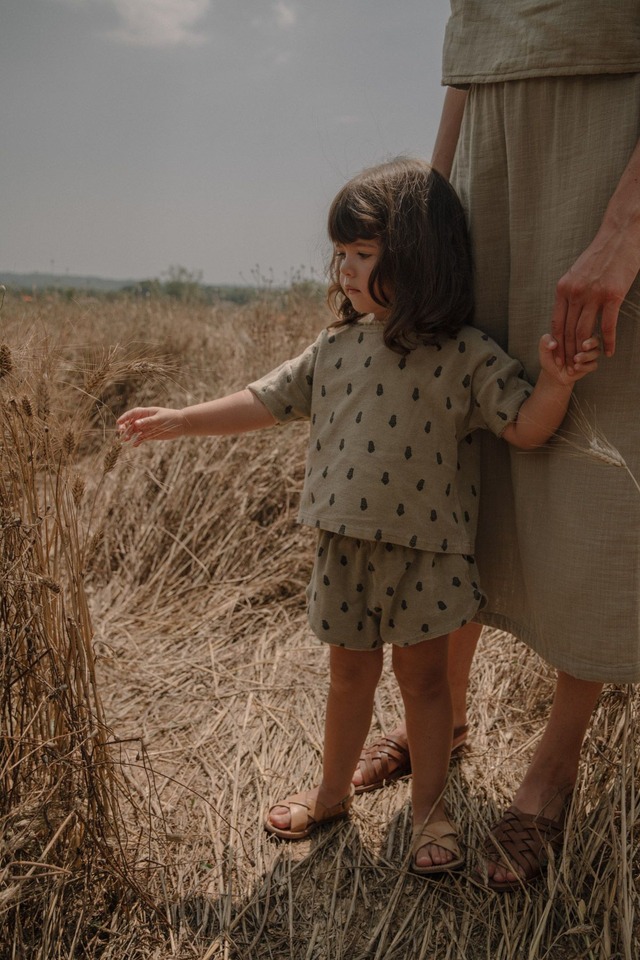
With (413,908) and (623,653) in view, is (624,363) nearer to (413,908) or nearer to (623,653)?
(623,653)

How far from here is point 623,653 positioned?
131 centimetres

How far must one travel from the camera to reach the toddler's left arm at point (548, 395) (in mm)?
1210

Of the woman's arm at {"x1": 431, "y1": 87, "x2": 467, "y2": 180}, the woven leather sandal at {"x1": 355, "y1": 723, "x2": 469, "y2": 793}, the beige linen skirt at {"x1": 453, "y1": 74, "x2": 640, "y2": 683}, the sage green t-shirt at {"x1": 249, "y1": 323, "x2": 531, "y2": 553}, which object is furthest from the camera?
the woven leather sandal at {"x1": 355, "y1": 723, "x2": 469, "y2": 793}

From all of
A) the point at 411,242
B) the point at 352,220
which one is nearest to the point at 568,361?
the point at 411,242

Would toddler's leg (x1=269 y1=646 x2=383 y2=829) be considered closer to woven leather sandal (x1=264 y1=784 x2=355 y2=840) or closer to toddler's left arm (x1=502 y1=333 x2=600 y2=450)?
woven leather sandal (x1=264 y1=784 x2=355 y2=840)

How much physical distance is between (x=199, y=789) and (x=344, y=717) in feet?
1.51

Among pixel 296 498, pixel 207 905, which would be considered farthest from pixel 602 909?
pixel 296 498

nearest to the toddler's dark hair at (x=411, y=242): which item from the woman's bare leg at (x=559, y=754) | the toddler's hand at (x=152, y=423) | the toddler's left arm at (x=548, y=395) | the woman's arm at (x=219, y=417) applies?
the toddler's left arm at (x=548, y=395)

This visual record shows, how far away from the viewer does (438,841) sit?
152 centimetres

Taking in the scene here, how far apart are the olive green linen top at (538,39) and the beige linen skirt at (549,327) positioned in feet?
0.08

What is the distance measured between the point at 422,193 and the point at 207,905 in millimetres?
1336

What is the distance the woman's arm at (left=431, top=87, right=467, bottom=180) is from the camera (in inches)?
62.1

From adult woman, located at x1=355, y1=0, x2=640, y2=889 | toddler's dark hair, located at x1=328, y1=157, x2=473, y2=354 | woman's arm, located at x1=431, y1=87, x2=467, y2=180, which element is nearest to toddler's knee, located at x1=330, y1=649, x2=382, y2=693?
adult woman, located at x1=355, y1=0, x2=640, y2=889

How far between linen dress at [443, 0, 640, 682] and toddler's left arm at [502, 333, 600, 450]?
1.5 inches
